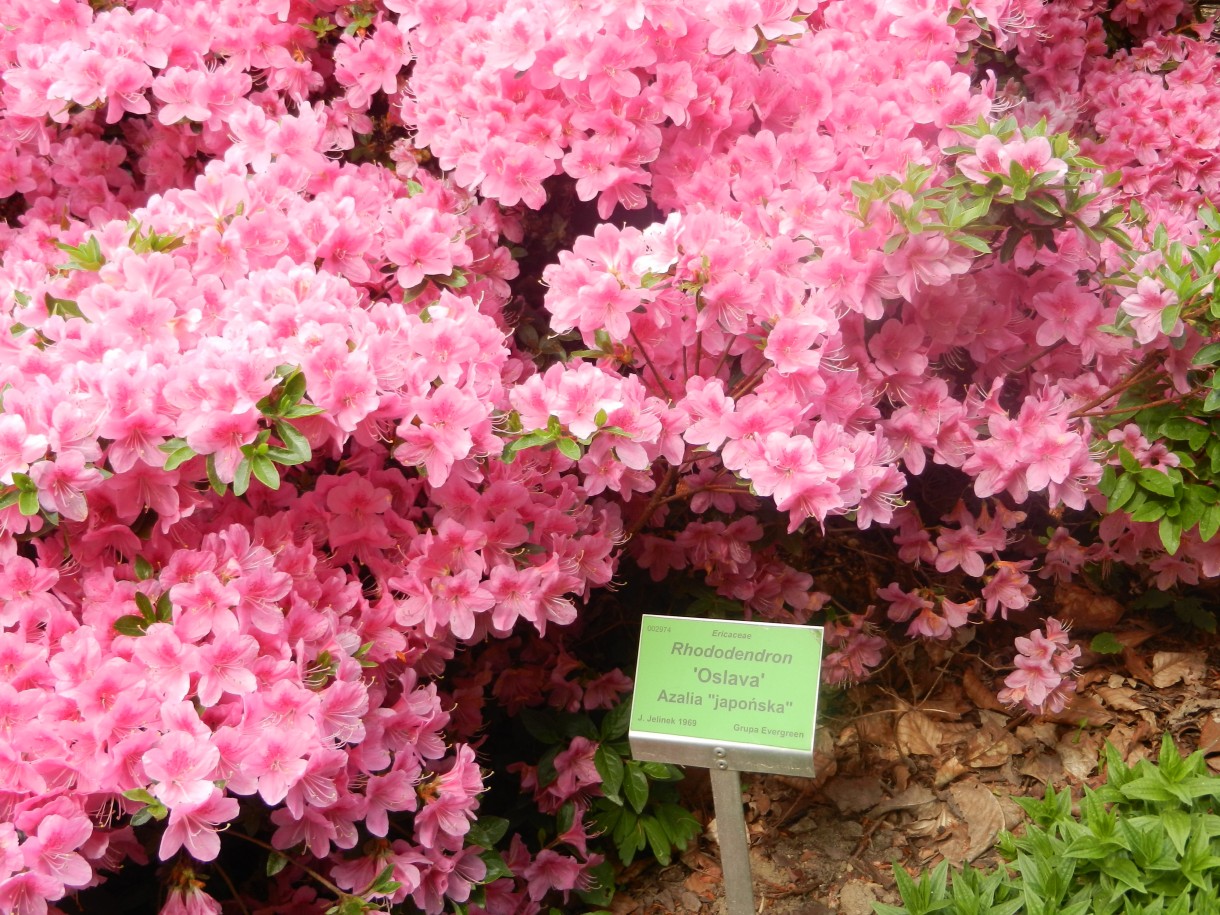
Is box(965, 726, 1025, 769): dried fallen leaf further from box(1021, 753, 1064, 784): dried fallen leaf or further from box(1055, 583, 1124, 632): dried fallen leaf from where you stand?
box(1055, 583, 1124, 632): dried fallen leaf

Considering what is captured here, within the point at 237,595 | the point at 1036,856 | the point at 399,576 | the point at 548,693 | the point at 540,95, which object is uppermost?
the point at 540,95

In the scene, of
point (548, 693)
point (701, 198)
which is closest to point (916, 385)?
point (701, 198)

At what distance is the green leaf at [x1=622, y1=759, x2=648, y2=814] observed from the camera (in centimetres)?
219

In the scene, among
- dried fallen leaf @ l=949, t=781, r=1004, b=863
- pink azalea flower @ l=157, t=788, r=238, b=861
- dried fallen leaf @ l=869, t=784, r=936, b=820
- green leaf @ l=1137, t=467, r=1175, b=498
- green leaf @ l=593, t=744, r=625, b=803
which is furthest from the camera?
dried fallen leaf @ l=869, t=784, r=936, b=820

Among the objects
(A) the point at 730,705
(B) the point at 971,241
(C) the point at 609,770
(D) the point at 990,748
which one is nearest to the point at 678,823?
(C) the point at 609,770

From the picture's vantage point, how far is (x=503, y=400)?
77.4 inches

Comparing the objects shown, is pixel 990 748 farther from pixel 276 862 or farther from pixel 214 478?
pixel 214 478

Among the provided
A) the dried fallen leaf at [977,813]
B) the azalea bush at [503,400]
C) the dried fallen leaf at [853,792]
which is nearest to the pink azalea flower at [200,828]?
the azalea bush at [503,400]

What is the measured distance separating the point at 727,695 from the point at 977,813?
89cm

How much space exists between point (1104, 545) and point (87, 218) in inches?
101

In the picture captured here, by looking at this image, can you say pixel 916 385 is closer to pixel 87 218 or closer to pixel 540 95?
pixel 540 95

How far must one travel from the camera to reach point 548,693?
8.00 feet

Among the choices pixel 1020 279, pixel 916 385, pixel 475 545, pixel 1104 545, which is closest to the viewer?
pixel 475 545

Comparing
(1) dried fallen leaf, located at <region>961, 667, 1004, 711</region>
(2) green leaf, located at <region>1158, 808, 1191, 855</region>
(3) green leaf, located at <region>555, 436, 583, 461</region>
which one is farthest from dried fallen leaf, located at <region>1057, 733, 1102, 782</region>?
(3) green leaf, located at <region>555, 436, 583, 461</region>
